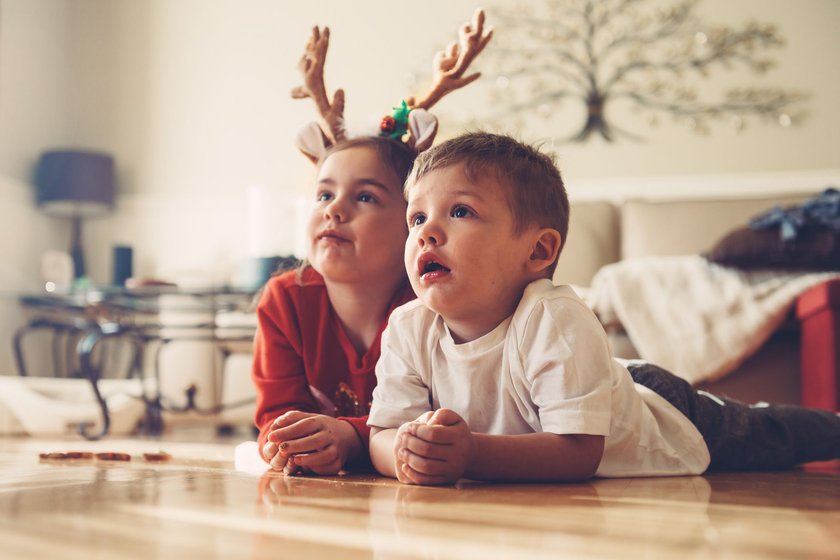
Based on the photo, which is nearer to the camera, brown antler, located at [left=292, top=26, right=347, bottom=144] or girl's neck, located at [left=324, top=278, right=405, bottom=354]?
girl's neck, located at [left=324, top=278, right=405, bottom=354]

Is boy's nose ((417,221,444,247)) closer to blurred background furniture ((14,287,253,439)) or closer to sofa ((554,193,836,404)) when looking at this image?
sofa ((554,193,836,404))

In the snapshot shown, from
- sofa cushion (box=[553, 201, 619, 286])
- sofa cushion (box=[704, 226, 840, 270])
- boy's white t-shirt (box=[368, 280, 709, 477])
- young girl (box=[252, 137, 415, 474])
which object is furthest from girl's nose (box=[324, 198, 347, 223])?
sofa cushion (box=[553, 201, 619, 286])

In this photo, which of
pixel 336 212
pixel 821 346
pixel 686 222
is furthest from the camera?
pixel 686 222

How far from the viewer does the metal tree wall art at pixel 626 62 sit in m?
3.12

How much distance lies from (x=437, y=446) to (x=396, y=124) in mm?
646

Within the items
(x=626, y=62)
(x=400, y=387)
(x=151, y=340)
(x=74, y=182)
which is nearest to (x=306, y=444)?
(x=400, y=387)

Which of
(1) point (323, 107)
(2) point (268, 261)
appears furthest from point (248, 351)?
(1) point (323, 107)

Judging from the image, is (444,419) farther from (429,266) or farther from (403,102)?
(403,102)

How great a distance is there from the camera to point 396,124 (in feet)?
4.36

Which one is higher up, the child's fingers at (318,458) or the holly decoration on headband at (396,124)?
the holly decoration on headband at (396,124)

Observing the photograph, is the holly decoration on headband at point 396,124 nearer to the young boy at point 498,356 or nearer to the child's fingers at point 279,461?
the young boy at point 498,356

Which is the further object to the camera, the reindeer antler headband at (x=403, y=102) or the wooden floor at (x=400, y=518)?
the reindeer antler headband at (x=403, y=102)

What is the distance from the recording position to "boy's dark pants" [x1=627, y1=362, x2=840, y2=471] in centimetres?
119

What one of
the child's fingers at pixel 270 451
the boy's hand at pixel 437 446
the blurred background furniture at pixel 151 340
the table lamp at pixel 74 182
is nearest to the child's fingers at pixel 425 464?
the boy's hand at pixel 437 446
